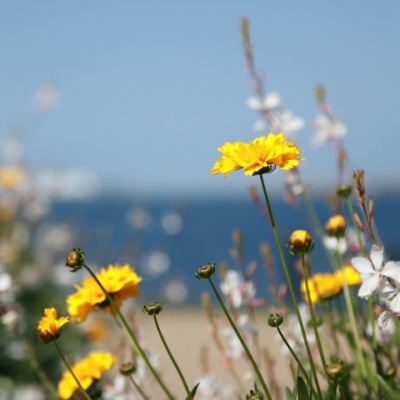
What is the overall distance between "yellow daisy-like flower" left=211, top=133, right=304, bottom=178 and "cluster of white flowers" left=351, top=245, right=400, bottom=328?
174 mm

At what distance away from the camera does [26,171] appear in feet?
19.4

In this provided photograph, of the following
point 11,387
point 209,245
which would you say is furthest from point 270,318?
point 209,245

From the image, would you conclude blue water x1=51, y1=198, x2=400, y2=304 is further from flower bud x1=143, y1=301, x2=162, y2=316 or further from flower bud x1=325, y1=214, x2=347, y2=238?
flower bud x1=143, y1=301, x2=162, y2=316

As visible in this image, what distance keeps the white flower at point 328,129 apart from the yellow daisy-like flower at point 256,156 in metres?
0.95

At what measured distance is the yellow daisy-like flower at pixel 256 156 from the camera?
1147 millimetres

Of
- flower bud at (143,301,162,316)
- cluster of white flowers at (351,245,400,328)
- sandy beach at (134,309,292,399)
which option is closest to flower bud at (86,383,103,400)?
flower bud at (143,301,162,316)

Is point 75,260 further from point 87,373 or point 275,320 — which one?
point 87,373

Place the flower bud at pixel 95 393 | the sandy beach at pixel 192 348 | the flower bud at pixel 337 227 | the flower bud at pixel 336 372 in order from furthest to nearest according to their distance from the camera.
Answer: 1. the sandy beach at pixel 192 348
2. the flower bud at pixel 337 227
3. the flower bud at pixel 95 393
4. the flower bud at pixel 336 372

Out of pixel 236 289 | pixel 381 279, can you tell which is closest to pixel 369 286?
pixel 381 279

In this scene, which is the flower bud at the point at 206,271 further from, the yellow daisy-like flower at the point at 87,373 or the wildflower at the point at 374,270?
the yellow daisy-like flower at the point at 87,373

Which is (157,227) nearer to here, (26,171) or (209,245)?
(209,245)

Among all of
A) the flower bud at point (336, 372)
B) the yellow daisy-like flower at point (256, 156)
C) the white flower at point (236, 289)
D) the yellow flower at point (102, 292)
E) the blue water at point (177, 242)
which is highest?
the yellow daisy-like flower at point (256, 156)

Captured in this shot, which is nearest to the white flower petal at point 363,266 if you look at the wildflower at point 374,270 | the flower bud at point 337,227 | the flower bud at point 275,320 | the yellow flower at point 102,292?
the wildflower at point 374,270

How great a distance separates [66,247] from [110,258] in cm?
36
